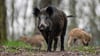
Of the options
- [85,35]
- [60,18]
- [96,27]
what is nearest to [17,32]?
[96,27]

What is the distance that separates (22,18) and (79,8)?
9774 millimetres

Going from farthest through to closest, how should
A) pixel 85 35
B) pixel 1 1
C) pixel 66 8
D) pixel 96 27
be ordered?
pixel 96 27, pixel 66 8, pixel 85 35, pixel 1 1

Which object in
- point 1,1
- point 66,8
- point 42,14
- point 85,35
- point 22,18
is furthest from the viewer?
point 22,18

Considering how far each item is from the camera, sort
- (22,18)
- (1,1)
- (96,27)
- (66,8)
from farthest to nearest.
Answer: (22,18) < (96,27) < (66,8) < (1,1)

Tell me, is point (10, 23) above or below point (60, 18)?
below

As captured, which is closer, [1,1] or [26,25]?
[1,1]

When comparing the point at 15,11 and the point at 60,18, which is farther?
the point at 15,11

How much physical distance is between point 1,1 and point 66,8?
25330mm

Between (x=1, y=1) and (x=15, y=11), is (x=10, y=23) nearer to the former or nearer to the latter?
(x=15, y=11)

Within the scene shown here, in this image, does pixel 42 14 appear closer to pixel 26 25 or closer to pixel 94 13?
pixel 94 13

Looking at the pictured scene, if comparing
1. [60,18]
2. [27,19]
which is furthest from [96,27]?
[60,18]

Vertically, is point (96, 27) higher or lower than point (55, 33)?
lower

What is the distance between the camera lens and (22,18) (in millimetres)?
50031

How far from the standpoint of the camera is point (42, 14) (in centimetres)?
1232
